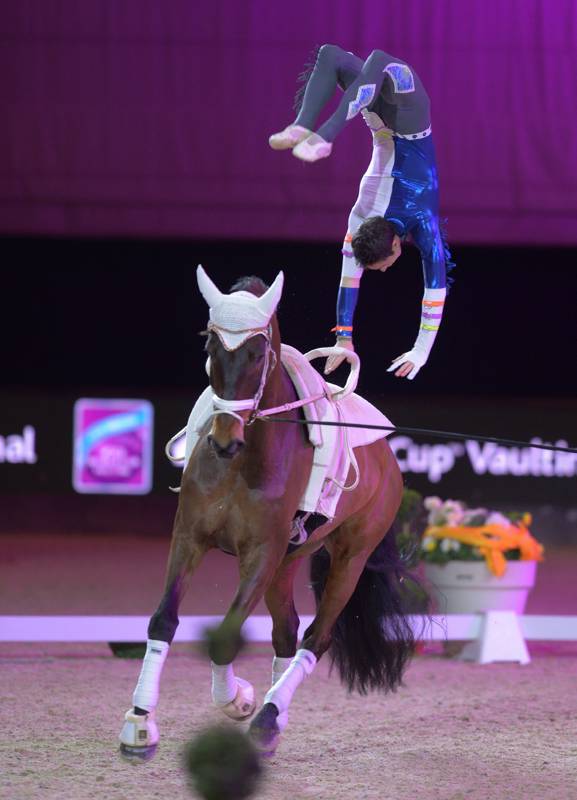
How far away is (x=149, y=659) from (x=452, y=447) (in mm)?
7118

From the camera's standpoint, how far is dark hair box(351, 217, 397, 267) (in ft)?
12.8

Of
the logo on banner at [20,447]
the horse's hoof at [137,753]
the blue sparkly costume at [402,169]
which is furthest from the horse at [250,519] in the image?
the logo on banner at [20,447]

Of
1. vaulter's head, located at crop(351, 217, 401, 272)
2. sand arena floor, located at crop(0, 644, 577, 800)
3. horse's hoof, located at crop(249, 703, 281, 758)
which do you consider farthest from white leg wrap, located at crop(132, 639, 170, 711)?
vaulter's head, located at crop(351, 217, 401, 272)

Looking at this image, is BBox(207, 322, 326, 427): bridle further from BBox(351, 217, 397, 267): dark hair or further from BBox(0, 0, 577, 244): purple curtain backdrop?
BBox(0, 0, 577, 244): purple curtain backdrop

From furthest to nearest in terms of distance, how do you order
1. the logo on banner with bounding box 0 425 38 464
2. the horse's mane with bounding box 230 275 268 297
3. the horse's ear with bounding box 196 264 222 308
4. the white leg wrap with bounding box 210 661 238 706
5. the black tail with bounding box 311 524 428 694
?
the logo on banner with bounding box 0 425 38 464, the black tail with bounding box 311 524 428 694, the white leg wrap with bounding box 210 661 238 706, the horse's mane with bounding box 230 275 268 297, the horse's ear with bounding box 196 264 222 308

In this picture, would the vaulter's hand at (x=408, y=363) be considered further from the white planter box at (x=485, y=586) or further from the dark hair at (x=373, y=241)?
the white planter box at (x=485, y=586)

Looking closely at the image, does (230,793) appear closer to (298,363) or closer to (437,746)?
(298,363)

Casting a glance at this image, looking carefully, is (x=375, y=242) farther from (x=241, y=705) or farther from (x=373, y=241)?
(x=241, y=705)

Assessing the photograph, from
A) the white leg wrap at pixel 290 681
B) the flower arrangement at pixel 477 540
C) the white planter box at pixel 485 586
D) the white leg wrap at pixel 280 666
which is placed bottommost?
the white planter box at pixel 485 586

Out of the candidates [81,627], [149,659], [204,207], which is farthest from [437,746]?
[204,207]

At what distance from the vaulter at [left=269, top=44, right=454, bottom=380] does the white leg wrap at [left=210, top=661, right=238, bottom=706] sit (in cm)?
106

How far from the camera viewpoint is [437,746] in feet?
15.9

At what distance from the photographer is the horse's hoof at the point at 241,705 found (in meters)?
4.04

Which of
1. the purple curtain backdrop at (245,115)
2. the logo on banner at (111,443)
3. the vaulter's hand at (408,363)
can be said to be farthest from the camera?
the logo on banner at (111,443)
